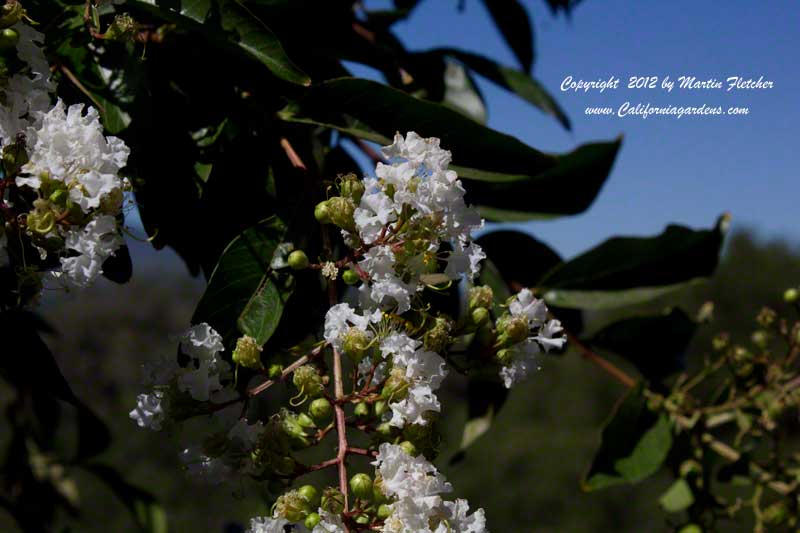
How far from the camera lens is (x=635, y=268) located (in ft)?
5.01

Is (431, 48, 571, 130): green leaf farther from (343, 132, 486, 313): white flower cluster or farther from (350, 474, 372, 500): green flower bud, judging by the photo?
(350, 474, 372, 500): green flower bud

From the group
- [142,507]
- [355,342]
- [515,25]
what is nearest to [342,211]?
[355,342]

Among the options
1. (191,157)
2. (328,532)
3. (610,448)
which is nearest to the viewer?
(328,532)

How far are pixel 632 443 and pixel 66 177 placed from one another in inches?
41.0

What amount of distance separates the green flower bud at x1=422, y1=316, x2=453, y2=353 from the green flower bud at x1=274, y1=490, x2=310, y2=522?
19cm

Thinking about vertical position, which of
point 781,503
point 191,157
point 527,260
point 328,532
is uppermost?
point 191,157

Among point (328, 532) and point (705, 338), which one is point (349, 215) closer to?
point (328, 532)

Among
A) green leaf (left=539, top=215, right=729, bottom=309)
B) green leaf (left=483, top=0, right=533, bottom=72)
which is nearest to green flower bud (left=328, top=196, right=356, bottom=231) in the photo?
green leaf (left=539, top=215, right=729, bottom=309)

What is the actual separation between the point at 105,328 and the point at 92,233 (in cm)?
2504

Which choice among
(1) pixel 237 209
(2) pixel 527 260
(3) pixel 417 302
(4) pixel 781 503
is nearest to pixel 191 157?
(1) pixel 237 209

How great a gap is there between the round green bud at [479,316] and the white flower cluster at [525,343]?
0.06m

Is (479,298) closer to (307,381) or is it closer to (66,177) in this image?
(307,381)

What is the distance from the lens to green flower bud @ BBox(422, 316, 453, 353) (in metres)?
0.80

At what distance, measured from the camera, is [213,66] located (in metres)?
1.04
